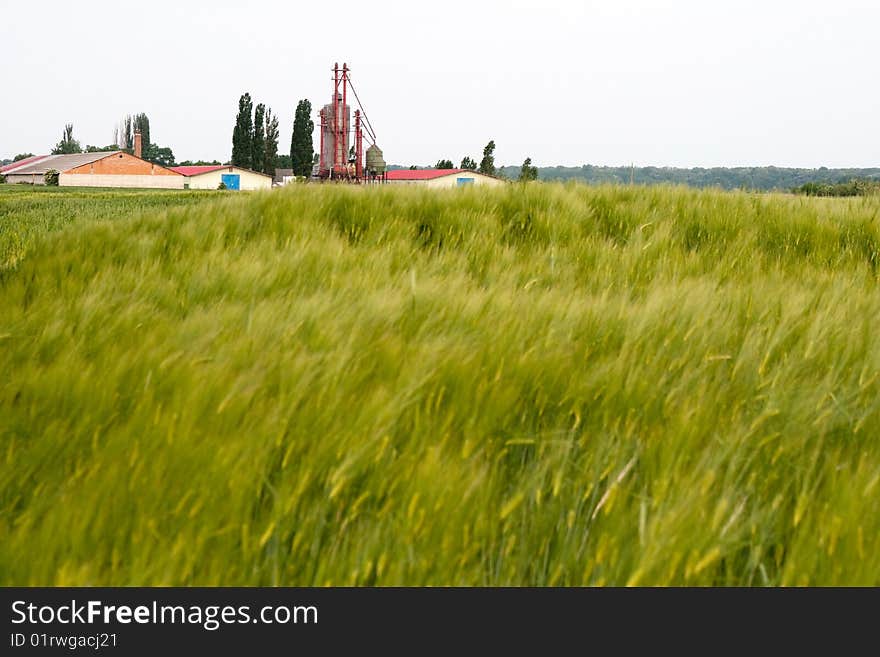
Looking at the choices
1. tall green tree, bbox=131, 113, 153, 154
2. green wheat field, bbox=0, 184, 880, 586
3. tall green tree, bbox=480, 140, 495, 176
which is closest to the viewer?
green wheat field, bbox=0, 184, 880, 586

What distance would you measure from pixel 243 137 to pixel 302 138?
703cm

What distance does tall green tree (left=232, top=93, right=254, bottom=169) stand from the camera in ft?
216

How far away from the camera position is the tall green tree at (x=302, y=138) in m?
62.9

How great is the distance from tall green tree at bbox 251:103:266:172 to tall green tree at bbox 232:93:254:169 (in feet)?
1.10

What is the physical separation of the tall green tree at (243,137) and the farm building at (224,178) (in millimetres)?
2839

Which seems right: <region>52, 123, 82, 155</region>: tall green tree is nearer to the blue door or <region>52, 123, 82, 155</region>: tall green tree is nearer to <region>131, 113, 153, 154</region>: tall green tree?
<region>131, 113, 153, 154</region>: tall green tree

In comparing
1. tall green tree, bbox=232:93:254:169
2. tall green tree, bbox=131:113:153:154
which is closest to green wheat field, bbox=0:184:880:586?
tall green tree, bbox=232:93:254:169

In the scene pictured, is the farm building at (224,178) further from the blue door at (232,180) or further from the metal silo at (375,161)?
the metal silo at (375,161)

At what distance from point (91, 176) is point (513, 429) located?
6921 centimetres

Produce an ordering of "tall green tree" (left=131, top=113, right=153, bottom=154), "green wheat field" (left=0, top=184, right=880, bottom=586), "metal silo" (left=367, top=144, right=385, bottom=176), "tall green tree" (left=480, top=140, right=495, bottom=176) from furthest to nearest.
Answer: "tall green tree" (left=131, top=113, right=153, bottom=154), "tall green tree" (left=480, top=140, right=495, bottom=176), "metal silo" (left=367, top=144, right=385, bottom=176), "green wheat field" (left=0, top=184, right=880, bottom=586)

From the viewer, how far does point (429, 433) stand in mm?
1380

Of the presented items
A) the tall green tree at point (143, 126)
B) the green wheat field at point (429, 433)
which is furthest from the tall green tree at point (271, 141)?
the green wheat field at point (429, 433)

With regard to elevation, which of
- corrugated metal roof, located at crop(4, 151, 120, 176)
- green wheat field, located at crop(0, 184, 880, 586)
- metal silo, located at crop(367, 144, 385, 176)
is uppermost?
corrugated metal roof, located at crop(4, 151, 120, 176)
